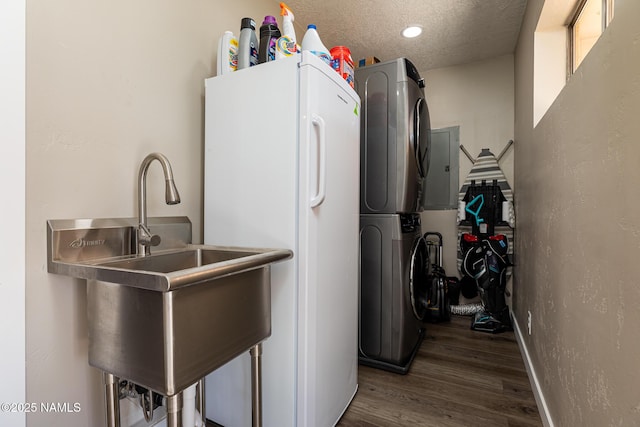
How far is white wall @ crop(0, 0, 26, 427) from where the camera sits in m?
0.90

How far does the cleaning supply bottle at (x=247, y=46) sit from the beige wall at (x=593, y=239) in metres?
1.30

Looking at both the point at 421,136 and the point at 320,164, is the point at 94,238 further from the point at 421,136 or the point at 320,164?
the point at 421,136

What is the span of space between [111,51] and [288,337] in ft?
4.34

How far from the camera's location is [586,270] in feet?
3.33

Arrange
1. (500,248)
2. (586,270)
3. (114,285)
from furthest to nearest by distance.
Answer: (500,248) < (586,270) < (114,285)

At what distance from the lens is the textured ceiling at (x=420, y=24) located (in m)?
2.15

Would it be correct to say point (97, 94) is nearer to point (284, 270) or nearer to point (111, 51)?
point (111, 51)

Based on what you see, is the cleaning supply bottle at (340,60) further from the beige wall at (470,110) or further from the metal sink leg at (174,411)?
the beige wall at (470,110)

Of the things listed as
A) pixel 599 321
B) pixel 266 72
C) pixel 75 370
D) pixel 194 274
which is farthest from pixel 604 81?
pixel 75 370

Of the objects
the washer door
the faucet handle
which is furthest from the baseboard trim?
the faucet handle

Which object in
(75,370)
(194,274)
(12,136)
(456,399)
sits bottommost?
(456,399)

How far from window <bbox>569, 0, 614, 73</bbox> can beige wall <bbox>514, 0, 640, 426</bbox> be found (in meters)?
0.31

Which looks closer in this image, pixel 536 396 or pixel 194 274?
pixel 194 274

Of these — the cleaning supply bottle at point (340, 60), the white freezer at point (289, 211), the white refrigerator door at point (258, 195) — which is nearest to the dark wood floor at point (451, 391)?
the white freezer at point (289, 211)
